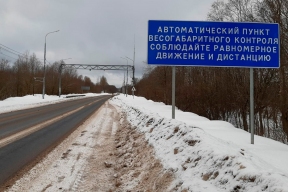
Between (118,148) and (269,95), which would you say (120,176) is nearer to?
(118,148)

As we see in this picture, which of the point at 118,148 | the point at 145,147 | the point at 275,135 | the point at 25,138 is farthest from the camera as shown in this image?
the point at 275,135

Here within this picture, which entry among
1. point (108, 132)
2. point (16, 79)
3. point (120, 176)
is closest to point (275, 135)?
point (108, 132)

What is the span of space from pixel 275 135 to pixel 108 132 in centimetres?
1606

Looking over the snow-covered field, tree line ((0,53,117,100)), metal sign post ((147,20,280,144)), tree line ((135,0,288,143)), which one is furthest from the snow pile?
tree line ((0,53,117,100))

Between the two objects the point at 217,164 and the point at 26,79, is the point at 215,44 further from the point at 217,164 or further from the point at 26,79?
the point at 26,79

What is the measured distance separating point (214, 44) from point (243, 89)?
643 inches

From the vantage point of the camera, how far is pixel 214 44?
8.43m

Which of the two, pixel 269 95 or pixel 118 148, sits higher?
pixel 269 95

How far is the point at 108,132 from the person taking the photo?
37.8ft

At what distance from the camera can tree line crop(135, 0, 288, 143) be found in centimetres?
1812

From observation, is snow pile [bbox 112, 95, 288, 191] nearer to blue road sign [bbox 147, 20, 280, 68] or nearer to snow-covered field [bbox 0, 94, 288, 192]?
snow-covered field [bbox 0, 94, 288, 192]

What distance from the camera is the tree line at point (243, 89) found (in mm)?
18125

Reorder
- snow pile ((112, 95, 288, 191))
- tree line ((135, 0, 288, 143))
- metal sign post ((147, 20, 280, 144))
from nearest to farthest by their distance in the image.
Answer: snow pile ((112, 95, 288, 191)), metal sign post ((147, 20, 280, 144)), tree line ((135, 0, 288, 143))

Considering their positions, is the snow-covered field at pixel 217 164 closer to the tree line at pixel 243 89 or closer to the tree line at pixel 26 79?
the tree line at pixel 243 89
